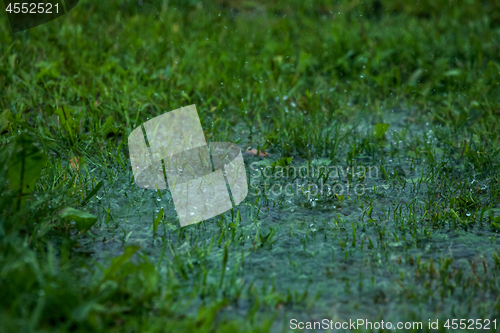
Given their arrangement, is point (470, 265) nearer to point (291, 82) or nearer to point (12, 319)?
point (12, 319)

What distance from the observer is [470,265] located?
85.4 inches

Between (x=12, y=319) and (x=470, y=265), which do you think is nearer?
(x=12, y=319)

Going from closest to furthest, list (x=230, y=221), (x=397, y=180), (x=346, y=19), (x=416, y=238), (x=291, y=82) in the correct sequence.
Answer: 1. (x=416, y=238)
2. (x=230, y=221)
3. (x=397, y=180)
4. (x=291, y=82)
5. (x=346, y=19)

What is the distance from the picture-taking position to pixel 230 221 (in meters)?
2.50

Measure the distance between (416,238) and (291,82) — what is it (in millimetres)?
2063

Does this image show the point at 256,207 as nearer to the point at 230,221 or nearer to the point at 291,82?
the point at 230,221

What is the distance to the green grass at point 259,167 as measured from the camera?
1.87m

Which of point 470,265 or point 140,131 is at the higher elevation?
point 140,131

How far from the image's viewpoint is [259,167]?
10.1 feet

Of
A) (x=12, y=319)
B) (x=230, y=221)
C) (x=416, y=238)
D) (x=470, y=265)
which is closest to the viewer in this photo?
(x=12, y=319)

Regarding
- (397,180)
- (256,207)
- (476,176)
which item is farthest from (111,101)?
(476,176)

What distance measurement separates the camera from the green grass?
1.87 metres

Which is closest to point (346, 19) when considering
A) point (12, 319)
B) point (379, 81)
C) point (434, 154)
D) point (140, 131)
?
point (379, 81)

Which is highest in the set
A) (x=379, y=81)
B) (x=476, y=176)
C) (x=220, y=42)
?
(x=220, y=42)
